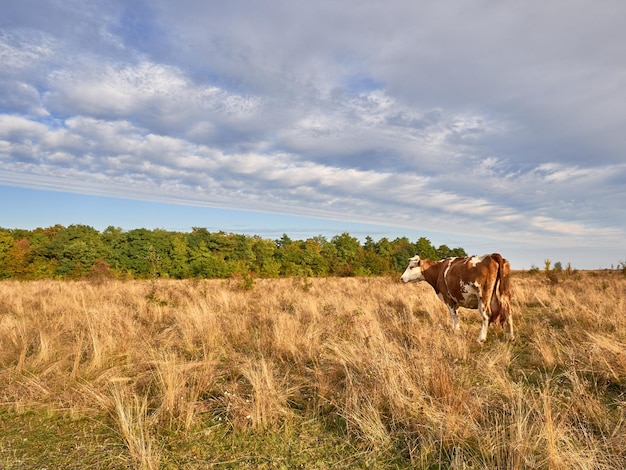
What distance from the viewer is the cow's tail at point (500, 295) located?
7023 mm

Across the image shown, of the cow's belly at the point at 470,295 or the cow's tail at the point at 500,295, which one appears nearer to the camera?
the cow's tail at the point at 500,295

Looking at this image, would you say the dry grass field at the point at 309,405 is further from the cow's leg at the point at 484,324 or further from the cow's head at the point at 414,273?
the cow's head at the point at 414,273

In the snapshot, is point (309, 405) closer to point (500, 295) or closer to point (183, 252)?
point (500, 295)

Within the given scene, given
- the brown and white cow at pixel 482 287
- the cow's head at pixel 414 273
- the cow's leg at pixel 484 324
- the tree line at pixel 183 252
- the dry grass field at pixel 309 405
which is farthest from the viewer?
the tree line at pixel 183 252

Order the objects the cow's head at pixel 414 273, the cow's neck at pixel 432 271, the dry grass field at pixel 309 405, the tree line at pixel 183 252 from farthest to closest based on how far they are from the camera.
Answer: the tree line at pixel 183 252 < the cow's head at pixel 414 273 < the cow's neck at pixel 432 271 < the dry grass field at pixel 309 405

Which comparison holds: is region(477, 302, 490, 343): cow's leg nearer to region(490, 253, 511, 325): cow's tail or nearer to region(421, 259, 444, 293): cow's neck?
region(490, 253, 511, 325): cow's tail

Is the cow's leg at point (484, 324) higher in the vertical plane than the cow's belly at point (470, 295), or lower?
lower

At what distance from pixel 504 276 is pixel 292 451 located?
597 centimetres

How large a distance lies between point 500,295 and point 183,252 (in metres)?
45.0

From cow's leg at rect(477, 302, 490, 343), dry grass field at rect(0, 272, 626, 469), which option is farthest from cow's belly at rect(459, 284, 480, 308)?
dry grass field at rect(0, 272, 626, 469)

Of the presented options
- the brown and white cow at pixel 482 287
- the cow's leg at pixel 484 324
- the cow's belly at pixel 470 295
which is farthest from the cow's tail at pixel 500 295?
the cow's belly at pixel 470 295

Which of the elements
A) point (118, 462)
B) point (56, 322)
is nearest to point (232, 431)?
point (118, 462)

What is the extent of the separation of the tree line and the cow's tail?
2687 cm

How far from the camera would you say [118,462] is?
9.11ft
